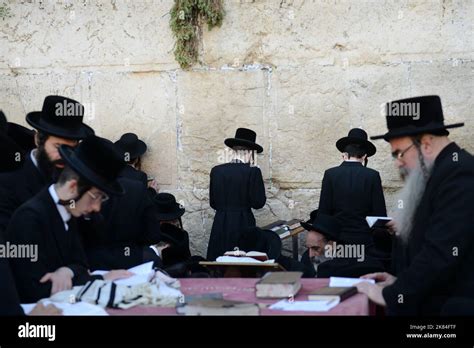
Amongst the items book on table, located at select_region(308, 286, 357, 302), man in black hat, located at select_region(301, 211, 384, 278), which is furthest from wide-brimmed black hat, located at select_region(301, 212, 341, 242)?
book on table, located at select_region(308, 286, 357, 302)

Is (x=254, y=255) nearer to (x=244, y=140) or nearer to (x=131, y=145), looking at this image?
(x=244, y=140)

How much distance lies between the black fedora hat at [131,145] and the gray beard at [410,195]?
4.87 metres

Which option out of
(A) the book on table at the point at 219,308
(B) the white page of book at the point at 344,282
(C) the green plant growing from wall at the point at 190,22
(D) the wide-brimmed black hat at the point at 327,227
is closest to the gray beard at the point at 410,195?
(B) the white page of book at the point at 344,282

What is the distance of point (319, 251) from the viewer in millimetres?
7262

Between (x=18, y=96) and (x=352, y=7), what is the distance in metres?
4.43

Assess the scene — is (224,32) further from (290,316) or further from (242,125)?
(290,316)

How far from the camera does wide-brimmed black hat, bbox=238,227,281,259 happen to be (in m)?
7.58

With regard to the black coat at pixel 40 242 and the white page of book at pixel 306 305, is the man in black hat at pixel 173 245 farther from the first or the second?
the white page of book at pixel 306 305

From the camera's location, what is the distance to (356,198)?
25.7ft

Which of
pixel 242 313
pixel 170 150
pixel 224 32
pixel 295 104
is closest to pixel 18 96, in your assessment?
pixel 170 150

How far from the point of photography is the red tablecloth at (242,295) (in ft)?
13.2

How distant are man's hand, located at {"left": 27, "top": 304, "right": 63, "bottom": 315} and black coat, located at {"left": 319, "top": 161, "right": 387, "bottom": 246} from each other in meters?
4.25

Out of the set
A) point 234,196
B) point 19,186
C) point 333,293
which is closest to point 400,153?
point 333,293

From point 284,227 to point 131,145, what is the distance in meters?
2.17
